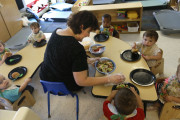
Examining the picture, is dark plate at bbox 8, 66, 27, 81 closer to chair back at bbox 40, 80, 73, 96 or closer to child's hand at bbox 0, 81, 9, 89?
child's hand at bbox 0, 81, 9, 89

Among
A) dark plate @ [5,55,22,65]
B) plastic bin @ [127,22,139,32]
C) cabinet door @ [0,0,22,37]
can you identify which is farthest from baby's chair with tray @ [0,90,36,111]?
plastic bin @ [127,22,139,32]

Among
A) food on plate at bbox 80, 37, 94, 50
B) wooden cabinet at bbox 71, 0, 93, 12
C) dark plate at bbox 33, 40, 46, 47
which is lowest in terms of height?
dark plate at bbox 33, 40, 46, 47

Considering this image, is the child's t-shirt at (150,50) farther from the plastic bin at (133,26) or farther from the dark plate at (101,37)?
the plastic bin at (133,26)

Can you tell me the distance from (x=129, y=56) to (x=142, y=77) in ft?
1.26

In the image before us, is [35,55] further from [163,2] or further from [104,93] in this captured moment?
[163,2]

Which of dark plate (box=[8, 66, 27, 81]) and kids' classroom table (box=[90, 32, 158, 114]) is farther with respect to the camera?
dark plate (box=[8, 66, 27, 81])

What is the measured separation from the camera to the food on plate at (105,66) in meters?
1.64

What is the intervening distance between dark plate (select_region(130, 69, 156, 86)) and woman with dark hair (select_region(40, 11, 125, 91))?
16 cm

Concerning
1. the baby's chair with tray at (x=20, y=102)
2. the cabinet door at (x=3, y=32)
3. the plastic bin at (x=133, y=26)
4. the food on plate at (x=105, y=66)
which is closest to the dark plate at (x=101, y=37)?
the food on plate at (x=105, y=66)

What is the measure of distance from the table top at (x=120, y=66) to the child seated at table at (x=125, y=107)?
0.41ft

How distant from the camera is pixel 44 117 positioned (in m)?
2.07

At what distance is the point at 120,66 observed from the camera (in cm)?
170

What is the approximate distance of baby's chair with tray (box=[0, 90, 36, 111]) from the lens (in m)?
1.80

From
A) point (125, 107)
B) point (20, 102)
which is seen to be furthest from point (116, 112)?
point (20, 102)
